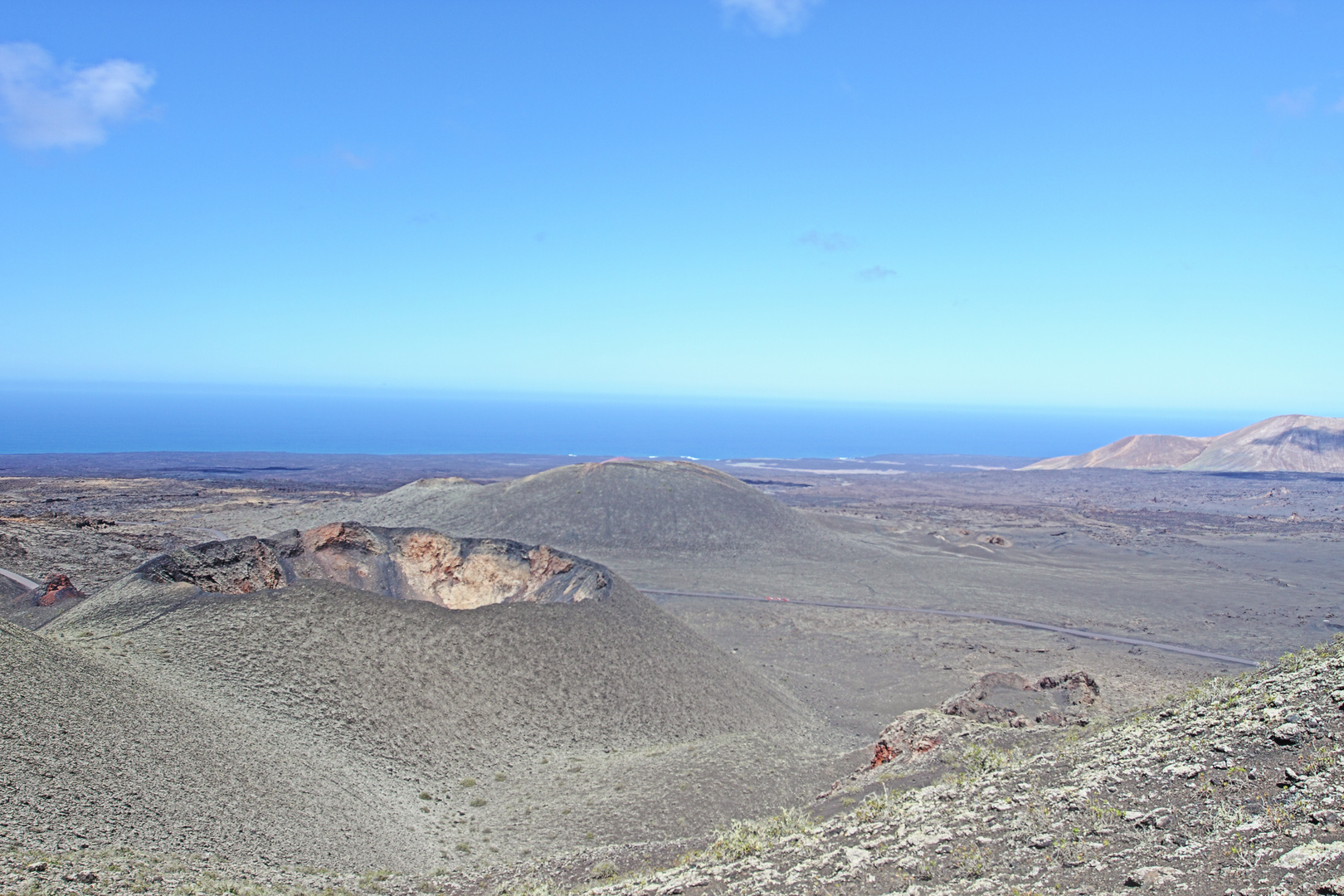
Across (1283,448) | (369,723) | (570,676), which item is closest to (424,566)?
(570,676)

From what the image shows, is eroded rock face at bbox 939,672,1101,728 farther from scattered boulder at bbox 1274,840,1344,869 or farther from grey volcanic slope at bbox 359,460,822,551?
grey volcanic slope at bbox 359,460,822,551

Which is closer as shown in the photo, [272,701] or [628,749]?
[272,701]

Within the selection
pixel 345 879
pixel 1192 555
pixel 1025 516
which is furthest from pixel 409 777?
pixel 1025 516

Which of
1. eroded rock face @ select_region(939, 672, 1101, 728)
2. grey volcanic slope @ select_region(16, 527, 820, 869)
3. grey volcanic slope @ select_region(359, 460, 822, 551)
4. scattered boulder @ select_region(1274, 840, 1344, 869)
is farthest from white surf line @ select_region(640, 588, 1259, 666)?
scattered boulder @ select_region(1274, 840, 1344, 869)

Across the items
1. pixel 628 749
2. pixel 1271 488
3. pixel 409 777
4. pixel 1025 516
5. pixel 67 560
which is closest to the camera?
pixel 409 777

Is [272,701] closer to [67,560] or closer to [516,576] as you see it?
[516,576]

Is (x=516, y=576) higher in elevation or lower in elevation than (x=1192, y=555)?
Answer: higher

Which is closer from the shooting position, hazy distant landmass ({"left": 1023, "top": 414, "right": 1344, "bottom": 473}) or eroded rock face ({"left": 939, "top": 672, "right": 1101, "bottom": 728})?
eroded rock face ({"left": 939, "top": 672, "right": 1101, "bottom": 728})

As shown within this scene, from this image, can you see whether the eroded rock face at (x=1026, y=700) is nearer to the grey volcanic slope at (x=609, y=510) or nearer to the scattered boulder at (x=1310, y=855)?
the scattered boulder at (x=1310, y=855)
